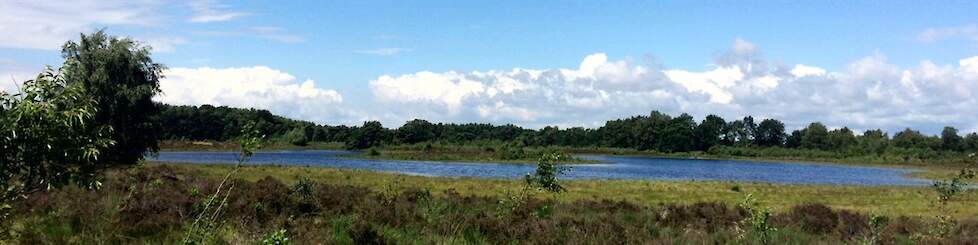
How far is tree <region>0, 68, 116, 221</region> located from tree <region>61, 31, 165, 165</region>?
4856 cm

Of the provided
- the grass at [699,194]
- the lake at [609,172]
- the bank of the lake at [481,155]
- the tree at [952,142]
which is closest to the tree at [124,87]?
the lake at [609,172]

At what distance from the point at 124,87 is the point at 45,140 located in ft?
167

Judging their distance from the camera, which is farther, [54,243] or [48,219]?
[48,219]

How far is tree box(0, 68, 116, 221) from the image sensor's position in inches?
226

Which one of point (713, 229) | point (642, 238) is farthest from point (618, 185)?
point (642, 238)

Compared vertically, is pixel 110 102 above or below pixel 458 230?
above

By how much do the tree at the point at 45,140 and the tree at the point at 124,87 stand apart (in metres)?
48.6

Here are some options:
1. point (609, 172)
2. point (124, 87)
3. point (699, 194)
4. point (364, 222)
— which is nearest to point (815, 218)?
point (364, 222)

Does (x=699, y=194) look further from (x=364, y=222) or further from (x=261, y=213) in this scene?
(x=364, y=222)

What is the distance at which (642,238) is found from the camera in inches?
506

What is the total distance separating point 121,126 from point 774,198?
4415cm

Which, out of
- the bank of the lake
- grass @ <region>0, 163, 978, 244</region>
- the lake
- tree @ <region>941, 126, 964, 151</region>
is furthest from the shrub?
tree @ <region>941, 126, 964, 151</region>

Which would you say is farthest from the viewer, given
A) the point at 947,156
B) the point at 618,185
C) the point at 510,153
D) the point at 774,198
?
the point at 947,156

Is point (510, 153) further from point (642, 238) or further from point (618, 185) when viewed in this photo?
point (642, 238)
